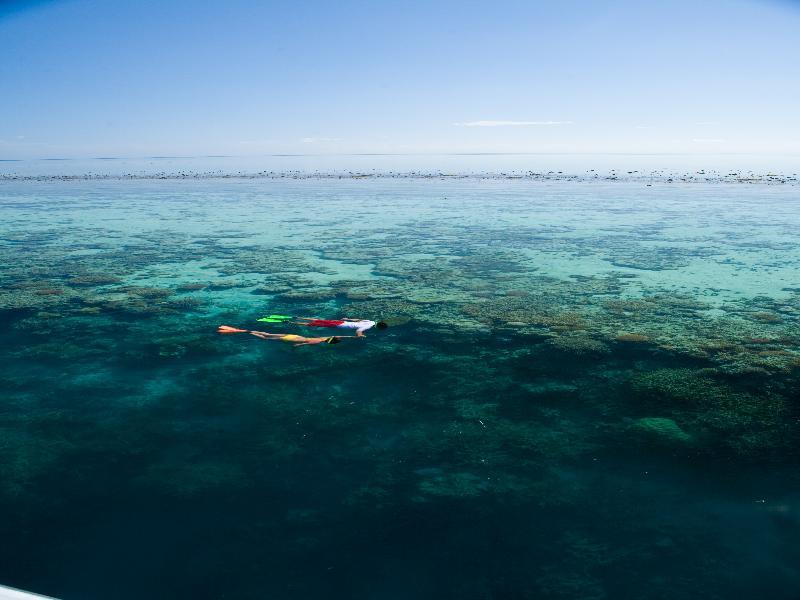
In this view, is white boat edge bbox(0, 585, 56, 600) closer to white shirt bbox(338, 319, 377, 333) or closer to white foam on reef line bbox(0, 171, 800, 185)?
white shirt bbox(338, 319, 377, 333)

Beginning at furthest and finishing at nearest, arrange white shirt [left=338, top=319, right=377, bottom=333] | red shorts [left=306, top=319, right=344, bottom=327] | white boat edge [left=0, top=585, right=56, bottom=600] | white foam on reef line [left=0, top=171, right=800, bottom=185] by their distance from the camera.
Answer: white foam on reef line [left=0, top=171, right=800, bottom=185] < red shorts [left=306, top=319, right=344, bottom=327] < white shirt [left=338, top=319, right=377, bottom=333] < white boat edge [left=0, top=585, right=56, bottom=600]

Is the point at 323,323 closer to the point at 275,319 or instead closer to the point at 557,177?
the point at 275,319

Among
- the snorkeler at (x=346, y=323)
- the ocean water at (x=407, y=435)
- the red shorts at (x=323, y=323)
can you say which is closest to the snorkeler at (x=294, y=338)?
the ocean water at (x=407, y=435)

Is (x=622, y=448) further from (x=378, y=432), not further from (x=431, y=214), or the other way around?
(x=431, y=214)

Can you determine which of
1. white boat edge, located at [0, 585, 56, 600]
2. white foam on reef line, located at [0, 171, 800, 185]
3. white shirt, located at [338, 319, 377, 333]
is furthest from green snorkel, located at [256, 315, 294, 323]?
white foam on reef line, located at [0, 171, 800, 185]

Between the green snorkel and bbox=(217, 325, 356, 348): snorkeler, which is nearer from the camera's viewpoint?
bbox=(217, 325, 356, 348): snorkeler

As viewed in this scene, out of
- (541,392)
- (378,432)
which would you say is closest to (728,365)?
(541,392)

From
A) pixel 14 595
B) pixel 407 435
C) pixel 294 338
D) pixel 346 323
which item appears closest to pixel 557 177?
pixel 346 323

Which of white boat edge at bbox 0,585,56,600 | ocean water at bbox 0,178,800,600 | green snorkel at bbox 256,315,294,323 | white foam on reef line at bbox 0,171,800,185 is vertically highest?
white foam on reef line at bbox 0,171,800,185
